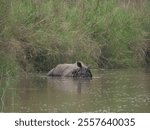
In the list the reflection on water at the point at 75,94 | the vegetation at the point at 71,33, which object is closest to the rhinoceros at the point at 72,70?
the reflection on water at the point at 75,94

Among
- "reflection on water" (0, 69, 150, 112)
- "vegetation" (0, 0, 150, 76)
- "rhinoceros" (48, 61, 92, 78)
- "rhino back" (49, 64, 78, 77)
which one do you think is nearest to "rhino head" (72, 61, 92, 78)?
"rhinoceros" (48, 61, 92, 78)

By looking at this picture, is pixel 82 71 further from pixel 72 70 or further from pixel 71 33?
pixel 71 33

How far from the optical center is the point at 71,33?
23.7 m

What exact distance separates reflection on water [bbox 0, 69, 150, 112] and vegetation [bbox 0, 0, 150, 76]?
1110 mm

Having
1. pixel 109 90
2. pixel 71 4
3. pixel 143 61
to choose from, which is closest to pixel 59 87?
pixel 109 90

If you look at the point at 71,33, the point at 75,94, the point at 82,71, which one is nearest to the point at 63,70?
the point at 82,71

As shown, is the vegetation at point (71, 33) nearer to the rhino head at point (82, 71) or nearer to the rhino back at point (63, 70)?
the rhino back at point (63, 70)

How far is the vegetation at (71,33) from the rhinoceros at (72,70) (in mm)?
772

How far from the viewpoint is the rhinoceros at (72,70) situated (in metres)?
21.3

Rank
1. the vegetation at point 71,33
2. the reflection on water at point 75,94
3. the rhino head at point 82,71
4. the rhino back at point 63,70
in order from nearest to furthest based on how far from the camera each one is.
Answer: the reflection on water at point 75,94, the vegetation at point 71,33, the rhino head at point 82,71, the rhino back at point 63,70

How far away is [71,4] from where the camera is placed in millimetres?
27016

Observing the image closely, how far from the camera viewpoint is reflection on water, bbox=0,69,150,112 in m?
13.8

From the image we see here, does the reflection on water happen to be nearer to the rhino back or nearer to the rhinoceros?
the rhinoceros

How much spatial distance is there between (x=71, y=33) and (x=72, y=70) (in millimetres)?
2404
